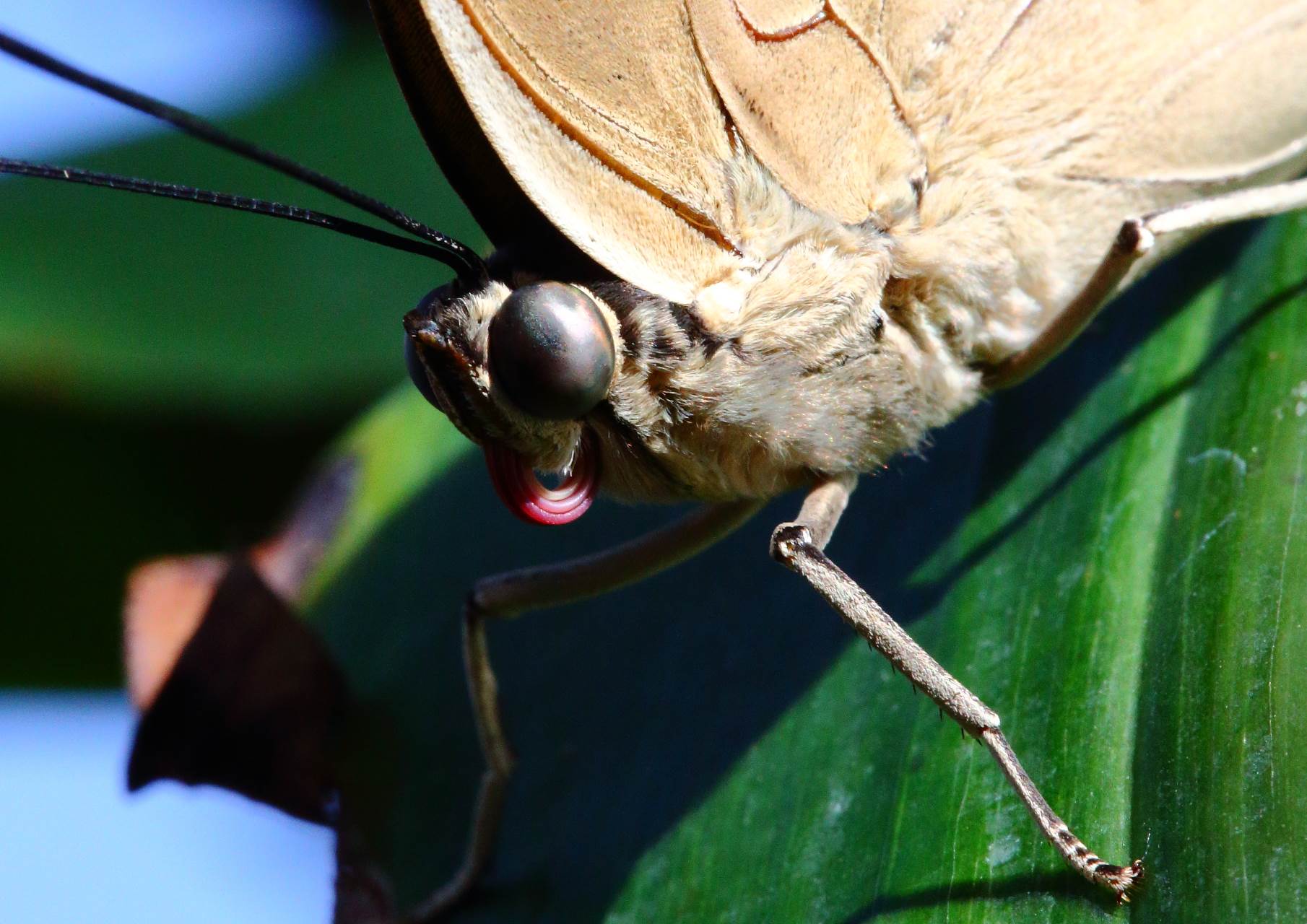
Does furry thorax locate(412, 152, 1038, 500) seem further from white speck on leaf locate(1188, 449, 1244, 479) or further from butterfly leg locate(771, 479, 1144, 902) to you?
white speck on leaf locate(1188, 449, 1244, 479)

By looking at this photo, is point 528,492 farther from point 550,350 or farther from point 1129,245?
point 1129,245

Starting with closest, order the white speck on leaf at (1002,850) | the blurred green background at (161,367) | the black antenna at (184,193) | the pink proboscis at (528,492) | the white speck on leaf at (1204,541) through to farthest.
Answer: the black antenna at (184,193)
the white speck on leaf at (1002,850)
the white speck on leaf at (1204,541)
the pink proboscis at (528,492)
the blurred green background at (161,367)

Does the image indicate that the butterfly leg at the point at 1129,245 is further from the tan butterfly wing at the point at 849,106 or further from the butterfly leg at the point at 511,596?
the butterfly leg at the point at 511,596

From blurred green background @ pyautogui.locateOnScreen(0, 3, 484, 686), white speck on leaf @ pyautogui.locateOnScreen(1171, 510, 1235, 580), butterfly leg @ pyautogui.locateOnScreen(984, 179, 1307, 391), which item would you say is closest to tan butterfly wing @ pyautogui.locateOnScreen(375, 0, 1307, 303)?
butterfly leg @ pyautogui.locateOnScreen(984, 179, 1307, 391)

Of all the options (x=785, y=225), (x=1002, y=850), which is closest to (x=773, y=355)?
(x=785, y=225)

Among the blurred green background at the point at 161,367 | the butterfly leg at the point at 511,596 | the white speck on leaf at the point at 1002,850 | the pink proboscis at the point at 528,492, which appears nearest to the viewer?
the white speck on leaf at the point at 1002,850

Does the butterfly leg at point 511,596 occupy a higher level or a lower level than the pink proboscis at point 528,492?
lower

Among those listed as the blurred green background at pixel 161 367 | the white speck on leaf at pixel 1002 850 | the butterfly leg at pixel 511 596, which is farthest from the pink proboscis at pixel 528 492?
the blurred green background at pixel 161 367
